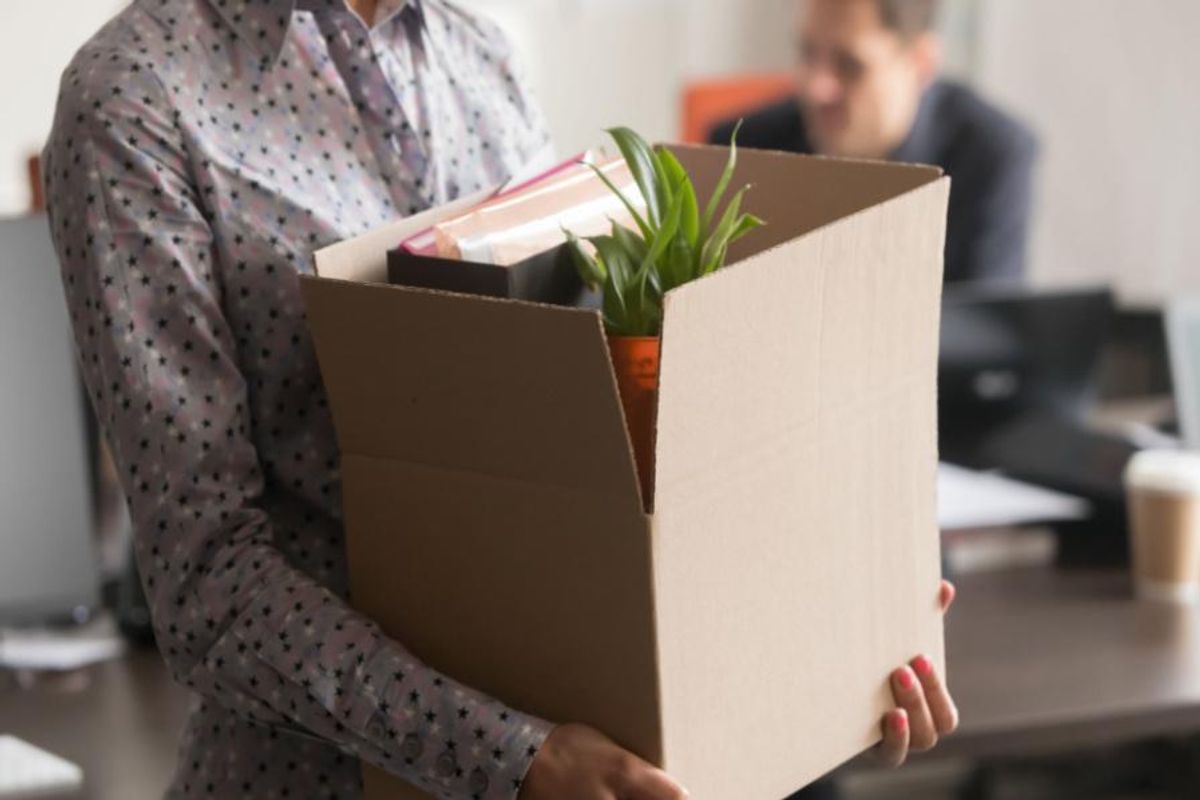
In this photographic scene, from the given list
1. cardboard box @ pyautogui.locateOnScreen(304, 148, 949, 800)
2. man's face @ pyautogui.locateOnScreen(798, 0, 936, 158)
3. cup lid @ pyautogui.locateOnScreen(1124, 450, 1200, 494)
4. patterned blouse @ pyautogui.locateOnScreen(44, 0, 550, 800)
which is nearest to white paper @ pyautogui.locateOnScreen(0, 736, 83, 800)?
patterned blouse @ pyautogui.locateOnScreen(44, 0, 550, 800)

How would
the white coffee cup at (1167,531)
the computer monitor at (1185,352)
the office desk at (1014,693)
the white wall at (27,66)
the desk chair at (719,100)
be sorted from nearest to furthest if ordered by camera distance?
1. the office desk at (1014,693)
2. the white coffee cup at (1167,531)
3. the computer monitor at (1185,352)
4. the white wall at (27,66)
5. the desk chair at (719,100)

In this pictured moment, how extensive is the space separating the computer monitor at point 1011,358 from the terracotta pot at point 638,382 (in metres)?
1.59

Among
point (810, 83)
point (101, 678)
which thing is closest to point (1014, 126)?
point (810, 83)

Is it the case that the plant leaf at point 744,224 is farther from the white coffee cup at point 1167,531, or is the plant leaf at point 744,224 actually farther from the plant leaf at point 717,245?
the white coffee cup at point 1167,531

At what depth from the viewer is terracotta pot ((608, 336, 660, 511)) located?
958 mm

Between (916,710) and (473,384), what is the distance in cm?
42

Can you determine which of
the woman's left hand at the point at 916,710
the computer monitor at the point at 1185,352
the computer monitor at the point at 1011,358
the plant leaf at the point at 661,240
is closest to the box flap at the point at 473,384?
the plant leaf at the point at 661,240

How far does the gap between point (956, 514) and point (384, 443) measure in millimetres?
1420

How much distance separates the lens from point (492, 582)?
3.34 feet

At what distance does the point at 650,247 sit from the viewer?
1.02 metres

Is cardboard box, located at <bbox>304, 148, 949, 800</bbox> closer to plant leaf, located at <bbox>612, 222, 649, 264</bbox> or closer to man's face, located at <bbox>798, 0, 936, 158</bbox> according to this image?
plant leaf, located at <bbox>612, 222, 649, 264</bbox>

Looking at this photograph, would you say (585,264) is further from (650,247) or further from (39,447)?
(39,447)

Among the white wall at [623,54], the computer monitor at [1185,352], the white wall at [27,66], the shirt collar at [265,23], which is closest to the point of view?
the shirt collar at [265,23]

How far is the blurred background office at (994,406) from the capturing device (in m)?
1.73
